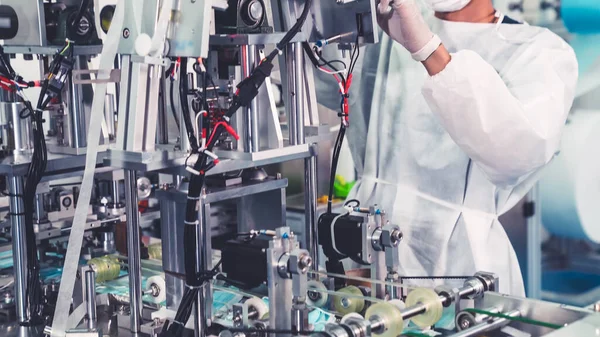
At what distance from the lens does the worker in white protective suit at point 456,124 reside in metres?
1.81

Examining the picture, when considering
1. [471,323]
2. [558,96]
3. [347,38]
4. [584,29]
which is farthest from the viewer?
[584,29]

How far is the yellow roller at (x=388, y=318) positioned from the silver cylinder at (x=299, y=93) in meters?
0.40

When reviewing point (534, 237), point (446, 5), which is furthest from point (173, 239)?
point (534, 237)

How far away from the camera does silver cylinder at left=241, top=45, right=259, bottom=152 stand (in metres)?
1.42

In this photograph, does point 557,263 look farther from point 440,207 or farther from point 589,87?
point 440,207

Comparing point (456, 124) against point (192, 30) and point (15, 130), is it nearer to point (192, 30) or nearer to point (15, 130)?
point (192, 30)

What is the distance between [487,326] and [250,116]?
55 cm

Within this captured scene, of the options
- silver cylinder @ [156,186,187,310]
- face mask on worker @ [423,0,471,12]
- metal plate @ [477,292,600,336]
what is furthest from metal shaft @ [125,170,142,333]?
face mask on worker @ [423,0,471,12]

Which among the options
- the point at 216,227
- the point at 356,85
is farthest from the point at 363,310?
the point at 216,227

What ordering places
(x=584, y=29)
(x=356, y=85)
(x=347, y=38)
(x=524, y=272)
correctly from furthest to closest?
(x=524, y=272), (x=584, y=29), (x=356, y=85), (x=347, y=38)

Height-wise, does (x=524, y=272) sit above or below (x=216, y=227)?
below

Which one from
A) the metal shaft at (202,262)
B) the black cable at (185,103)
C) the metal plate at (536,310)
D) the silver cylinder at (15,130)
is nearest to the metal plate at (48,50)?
the silver cylinder at (15,130)

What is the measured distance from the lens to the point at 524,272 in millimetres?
3699

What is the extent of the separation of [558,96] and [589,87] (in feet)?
5.63
